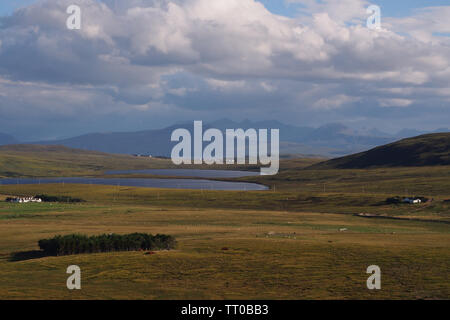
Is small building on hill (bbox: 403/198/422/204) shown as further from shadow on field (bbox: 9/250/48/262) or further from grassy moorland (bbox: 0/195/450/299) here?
shadow on field (bbox: 9/250/48/262)

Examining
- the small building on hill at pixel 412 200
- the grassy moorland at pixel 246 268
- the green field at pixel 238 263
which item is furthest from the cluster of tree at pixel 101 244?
the small building on hill at pixel 412 200

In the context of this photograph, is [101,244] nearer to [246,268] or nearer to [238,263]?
[238,263]

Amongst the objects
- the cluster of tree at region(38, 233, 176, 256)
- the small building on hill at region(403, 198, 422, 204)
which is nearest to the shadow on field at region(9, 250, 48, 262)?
the cluster of tree at region(38, 233, 176, 256)

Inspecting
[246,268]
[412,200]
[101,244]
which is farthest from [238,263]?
[412,200]

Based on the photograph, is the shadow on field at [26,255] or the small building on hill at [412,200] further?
the small building on hill at [412,200]

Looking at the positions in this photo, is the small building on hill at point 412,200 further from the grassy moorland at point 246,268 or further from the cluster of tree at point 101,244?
the cluster of tree at point 101,244
